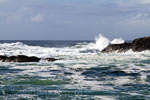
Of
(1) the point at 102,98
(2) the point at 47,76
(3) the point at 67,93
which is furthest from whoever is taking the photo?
(2) the point at 47,76

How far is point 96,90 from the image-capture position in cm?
1312

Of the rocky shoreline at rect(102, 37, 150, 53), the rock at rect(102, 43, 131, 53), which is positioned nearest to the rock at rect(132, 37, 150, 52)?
the rocky shoreline at rect(102, 37, 150, 53)

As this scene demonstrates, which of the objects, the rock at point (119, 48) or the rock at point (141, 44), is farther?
the rock at point (119, 48)

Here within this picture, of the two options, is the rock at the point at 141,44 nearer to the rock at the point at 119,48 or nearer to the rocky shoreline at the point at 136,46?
the rocky shoreline at the point at 136,46

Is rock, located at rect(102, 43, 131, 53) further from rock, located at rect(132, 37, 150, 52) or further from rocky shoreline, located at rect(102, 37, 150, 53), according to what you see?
rock, located at rect(132, 37, 150, 52)

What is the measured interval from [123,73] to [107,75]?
112cm

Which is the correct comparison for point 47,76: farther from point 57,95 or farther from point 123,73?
point 57,95

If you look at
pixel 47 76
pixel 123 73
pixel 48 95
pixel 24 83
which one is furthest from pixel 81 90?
pixel 123 73

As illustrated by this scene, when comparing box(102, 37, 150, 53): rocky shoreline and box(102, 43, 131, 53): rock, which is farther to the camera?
box(102, 43, 131, 53): rock

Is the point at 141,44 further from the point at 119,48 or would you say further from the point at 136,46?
the point at 119,48

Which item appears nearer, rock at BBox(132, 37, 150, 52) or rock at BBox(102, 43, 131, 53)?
rock at BBox(132, 37, 150, 52)

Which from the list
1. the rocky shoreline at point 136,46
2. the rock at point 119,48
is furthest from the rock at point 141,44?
the rock at point 119,48

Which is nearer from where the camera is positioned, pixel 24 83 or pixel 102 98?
pixel 102 98

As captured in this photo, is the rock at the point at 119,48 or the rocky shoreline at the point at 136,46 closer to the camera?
the rocky shoreline at the point at 136,46
